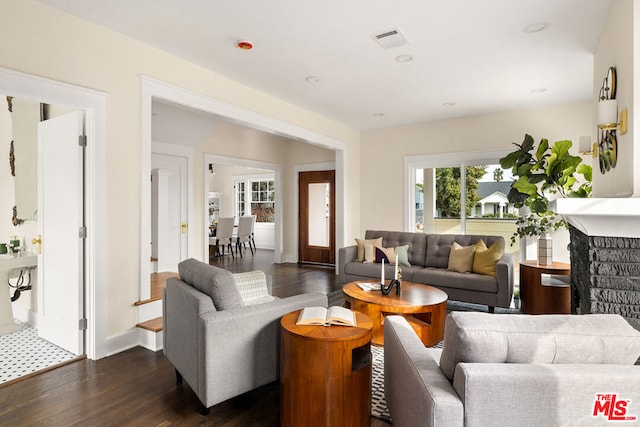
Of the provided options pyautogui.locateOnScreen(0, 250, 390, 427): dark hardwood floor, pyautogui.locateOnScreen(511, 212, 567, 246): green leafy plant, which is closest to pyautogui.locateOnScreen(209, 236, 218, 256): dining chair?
pyautogui.locateOnScreen(0, 250, 390, 427): dark hardwood floor

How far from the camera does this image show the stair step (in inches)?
124

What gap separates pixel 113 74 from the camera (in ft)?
10.0

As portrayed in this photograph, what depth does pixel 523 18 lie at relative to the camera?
2857mm

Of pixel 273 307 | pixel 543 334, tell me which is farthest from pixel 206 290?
pixel 543 334

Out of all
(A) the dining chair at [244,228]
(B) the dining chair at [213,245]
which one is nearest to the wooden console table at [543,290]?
(A) the dining chair at [244,228]

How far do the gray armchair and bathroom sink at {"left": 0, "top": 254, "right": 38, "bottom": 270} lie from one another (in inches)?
84.6

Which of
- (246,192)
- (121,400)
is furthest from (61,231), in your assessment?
(246,192)

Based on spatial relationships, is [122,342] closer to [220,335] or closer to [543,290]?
[220,335]

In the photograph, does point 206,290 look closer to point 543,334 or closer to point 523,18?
point 543,334

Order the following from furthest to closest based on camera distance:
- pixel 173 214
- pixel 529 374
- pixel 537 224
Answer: pixel 173 214 → pixel 537 224 → pixel 529 374

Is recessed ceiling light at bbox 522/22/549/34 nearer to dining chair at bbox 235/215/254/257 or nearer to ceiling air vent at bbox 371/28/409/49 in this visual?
ceiling air vent at bbox 371/28/409/49

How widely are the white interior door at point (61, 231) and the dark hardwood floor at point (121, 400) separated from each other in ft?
1.44

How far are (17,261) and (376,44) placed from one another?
405 centimetres

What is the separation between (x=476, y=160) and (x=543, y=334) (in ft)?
16.5
